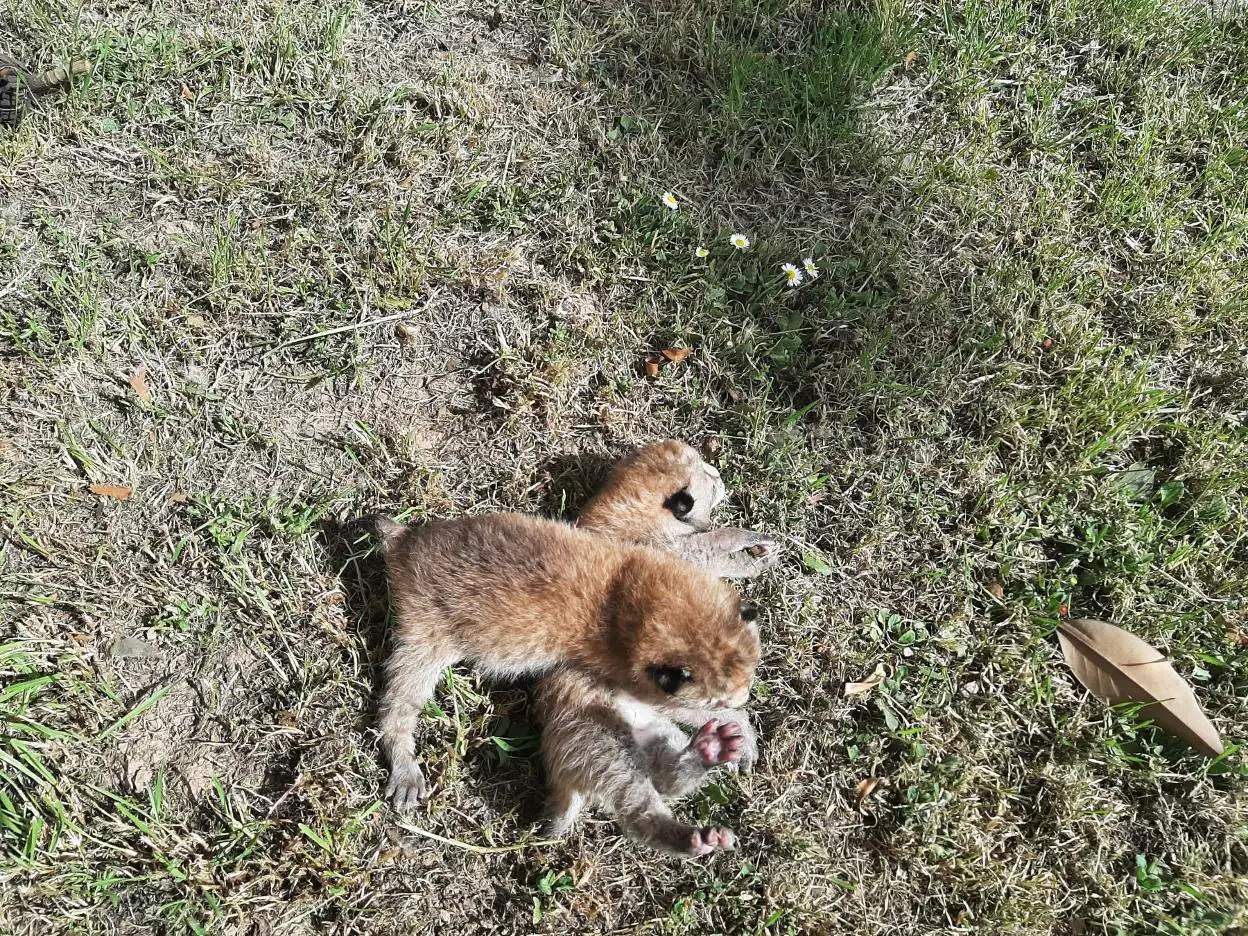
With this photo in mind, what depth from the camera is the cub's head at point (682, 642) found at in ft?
9.64

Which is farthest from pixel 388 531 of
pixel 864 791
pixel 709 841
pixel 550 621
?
pixel 864 791

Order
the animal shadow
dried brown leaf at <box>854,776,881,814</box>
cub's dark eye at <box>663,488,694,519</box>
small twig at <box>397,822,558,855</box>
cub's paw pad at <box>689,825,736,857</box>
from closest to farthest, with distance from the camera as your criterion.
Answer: cub's paw pad at <box>689,825,736,857</box> → small twig at <box>397,822,558,855</box> → dried brown leaf at <box>854,776,881,814</box> → cub's dark eye at <box>663,488,694,519</box> → the animal shadow

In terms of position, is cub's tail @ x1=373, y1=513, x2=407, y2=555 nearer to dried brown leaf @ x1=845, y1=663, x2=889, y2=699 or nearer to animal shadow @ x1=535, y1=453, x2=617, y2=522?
animal shadow @ x1=535, y1=453, x2=617, y2=522

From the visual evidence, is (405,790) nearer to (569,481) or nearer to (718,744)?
(718,744)

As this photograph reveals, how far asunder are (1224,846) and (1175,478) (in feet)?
5.15

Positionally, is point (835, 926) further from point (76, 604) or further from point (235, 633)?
point (76, 604)

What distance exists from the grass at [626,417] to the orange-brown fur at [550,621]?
8.5 inches

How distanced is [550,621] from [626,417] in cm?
115

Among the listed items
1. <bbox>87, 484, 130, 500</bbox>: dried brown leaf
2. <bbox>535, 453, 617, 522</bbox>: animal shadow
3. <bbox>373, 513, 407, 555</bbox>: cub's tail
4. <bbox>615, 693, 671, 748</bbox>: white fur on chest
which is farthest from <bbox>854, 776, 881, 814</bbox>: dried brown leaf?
<bbox>87, 484, 130, 500</bbox>: dried brown leaf

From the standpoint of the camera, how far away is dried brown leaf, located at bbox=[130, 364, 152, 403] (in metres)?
3.54

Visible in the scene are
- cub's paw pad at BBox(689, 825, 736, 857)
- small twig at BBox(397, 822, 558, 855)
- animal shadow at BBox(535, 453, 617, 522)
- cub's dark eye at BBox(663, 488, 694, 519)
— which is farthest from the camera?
animal shadow at BBox(535, 453, 617, 522)

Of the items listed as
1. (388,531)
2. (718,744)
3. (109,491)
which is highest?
(718,744)

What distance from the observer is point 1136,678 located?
3340 millimetres

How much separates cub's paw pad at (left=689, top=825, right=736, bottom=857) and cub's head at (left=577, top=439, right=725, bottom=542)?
114 cm
